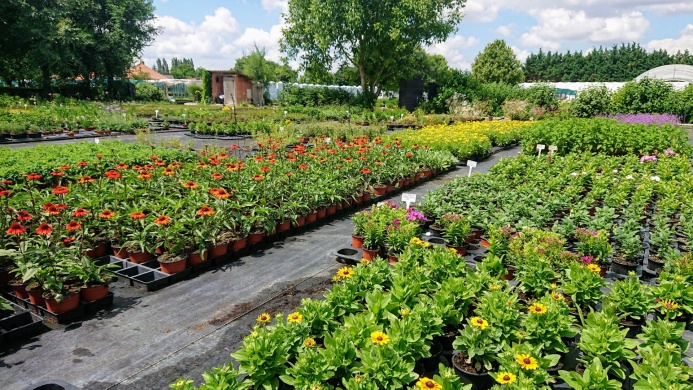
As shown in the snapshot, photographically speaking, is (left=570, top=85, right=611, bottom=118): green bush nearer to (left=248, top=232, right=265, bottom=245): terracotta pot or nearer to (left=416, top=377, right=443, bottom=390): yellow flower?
(left=248, top=232, right=265, bottom=245): terracotta pot

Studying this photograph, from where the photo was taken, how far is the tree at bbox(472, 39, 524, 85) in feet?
181

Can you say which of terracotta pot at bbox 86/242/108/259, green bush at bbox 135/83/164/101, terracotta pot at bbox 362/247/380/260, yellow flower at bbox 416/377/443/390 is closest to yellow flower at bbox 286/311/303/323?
yellow flower at bbox 416/377/443/390

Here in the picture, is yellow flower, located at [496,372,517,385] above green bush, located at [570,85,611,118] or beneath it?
beneath

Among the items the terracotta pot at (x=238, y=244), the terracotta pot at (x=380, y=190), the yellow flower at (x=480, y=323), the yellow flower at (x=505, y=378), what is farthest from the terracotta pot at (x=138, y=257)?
the terracotta pot at (x=380, y=190)

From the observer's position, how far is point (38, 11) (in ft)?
97.0

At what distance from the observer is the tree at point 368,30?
86.8 feet

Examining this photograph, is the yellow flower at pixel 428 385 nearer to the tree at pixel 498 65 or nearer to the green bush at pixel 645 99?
the green bush at pixel 645 99

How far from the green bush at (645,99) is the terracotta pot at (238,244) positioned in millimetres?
20954

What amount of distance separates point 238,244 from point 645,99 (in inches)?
888

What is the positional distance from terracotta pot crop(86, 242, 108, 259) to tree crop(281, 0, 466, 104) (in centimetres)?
2343

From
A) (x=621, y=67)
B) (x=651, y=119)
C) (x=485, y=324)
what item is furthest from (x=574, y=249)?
(x=621, y=67)

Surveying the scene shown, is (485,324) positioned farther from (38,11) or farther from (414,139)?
(38,11)

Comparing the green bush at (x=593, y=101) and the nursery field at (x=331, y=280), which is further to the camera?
the green bush at (x=593, y=101)

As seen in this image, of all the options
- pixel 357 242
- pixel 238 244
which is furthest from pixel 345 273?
pixel 238 244
